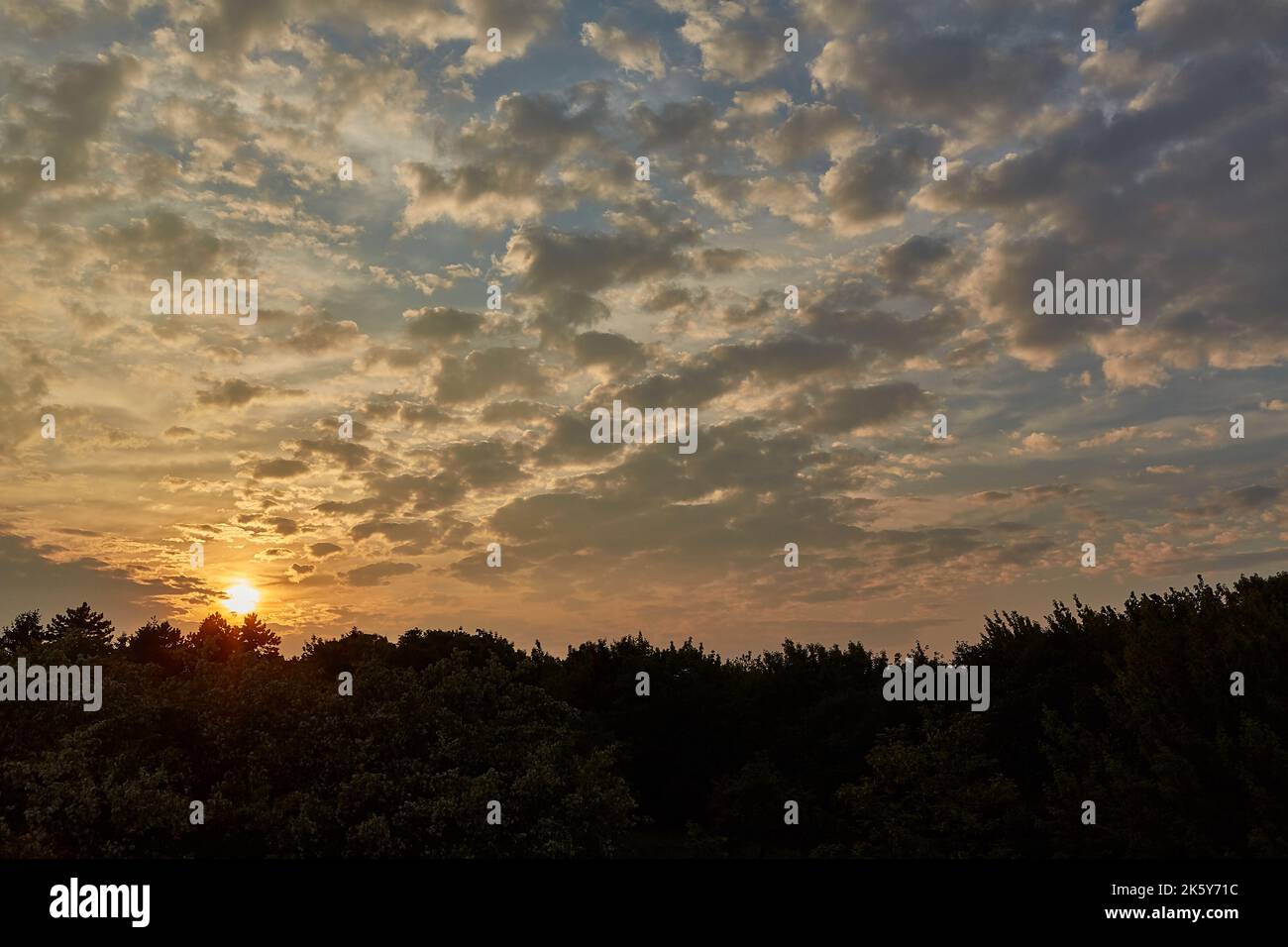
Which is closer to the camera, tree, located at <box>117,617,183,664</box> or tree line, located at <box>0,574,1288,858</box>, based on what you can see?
tree line, located at <box>0,574,1288,858</box>

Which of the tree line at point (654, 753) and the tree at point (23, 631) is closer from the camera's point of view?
the tree line at point (654, 753)

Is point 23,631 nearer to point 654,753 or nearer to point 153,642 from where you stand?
point 153,642

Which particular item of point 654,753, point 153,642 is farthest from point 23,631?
point 654,753

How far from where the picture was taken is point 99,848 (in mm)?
22016

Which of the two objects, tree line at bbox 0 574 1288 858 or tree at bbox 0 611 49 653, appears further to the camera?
tree at bbox 0 611 49 653

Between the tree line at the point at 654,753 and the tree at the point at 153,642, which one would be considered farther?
the tree at the point at 153,642

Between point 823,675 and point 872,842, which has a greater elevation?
point 823,675

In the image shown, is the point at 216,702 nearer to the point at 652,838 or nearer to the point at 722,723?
the point at 652,838

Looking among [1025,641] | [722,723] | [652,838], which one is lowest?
[652,838]
